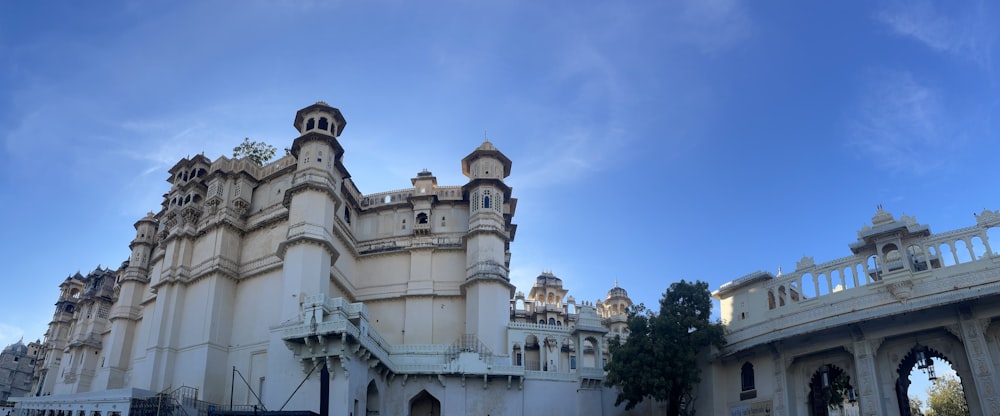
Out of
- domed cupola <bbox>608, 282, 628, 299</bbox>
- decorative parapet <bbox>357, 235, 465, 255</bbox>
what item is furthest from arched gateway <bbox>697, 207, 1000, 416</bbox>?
domed cupola <bbox>608, 282, 628, 299</bbox>

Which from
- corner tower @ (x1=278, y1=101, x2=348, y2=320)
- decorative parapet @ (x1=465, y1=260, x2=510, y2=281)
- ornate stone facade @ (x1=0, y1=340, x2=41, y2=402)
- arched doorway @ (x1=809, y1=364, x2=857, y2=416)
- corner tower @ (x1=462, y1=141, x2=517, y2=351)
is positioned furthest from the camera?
ornate stone facade @ (x1=0, y1=340, x2=41, y2=402)

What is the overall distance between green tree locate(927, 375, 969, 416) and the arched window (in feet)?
70.9

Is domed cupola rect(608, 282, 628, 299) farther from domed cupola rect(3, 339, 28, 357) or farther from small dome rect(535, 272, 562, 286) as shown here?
domed cupola rect(3, 339, 28, 357)

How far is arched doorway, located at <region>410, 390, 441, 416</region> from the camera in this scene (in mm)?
34000

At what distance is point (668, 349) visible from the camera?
102ft

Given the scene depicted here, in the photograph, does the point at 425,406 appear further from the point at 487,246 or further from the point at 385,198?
the point at 385,198

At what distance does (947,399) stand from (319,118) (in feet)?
144

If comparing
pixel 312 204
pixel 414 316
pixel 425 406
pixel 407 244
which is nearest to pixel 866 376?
pixel 425 406

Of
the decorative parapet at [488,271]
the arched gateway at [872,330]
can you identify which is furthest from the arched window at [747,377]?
the decorative parapet at [488,271]

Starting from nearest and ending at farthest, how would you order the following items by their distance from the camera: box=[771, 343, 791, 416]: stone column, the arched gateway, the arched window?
the arched gateway → box=[771, 343, 791, 416]: stone column → the arched window

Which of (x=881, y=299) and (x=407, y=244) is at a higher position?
(x=407, y=244)

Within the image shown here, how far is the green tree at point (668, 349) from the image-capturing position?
30.6 m

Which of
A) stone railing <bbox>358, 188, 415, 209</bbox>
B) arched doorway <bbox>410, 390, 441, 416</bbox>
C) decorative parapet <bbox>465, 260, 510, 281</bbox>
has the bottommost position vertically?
arched doorway <bbox>410, 390, 441, 416</bbox>

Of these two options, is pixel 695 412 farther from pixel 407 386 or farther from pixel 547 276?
pixel 547 276
